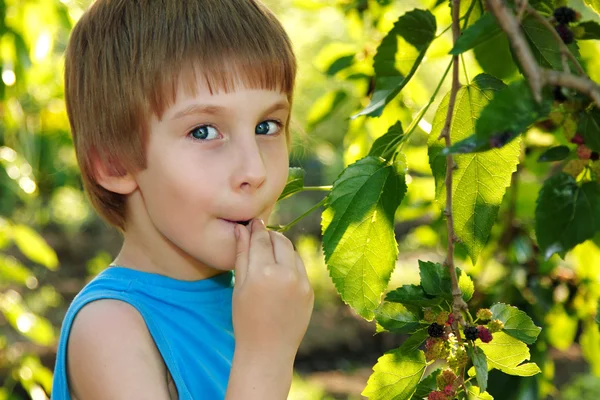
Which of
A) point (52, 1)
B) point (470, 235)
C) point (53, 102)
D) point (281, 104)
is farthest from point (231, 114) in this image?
point (53, 102)

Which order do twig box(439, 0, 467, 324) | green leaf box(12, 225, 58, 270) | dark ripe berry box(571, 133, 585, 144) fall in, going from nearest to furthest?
dark ripe berry box(571, 133, 585, 144)
twig box(439, 0, 467, 324)
green leaf box(12, 225, 58, 270)

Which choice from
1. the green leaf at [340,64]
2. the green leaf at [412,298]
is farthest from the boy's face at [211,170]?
the green leaf at [340,64]

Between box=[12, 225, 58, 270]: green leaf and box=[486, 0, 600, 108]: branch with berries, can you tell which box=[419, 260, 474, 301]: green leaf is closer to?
box=[486, 0, 600, 108]: branch with berries

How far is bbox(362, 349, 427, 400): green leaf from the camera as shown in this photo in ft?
2.70

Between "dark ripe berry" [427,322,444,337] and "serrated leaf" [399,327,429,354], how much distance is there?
0.02 metres

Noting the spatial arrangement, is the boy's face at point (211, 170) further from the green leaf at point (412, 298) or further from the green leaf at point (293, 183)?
the green leaf at point (412, 298)

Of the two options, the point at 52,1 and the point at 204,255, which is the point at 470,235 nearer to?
the point at 204,255

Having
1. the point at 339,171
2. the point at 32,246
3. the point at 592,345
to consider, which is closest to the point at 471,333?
the point at 592,345

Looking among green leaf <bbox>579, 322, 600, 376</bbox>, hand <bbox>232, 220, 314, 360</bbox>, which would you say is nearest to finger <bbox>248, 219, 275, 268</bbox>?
hand <bbox>232, 220, 314, 360</bbox>

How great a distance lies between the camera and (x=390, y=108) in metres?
1.40

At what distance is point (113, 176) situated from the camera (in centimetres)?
111

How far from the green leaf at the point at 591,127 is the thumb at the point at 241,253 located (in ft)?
1.46

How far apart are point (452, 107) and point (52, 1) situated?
1.30 m

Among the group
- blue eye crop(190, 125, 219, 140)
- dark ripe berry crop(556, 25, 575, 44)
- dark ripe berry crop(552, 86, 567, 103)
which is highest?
dark ripe berry crop(556, 25, 575, 44)
